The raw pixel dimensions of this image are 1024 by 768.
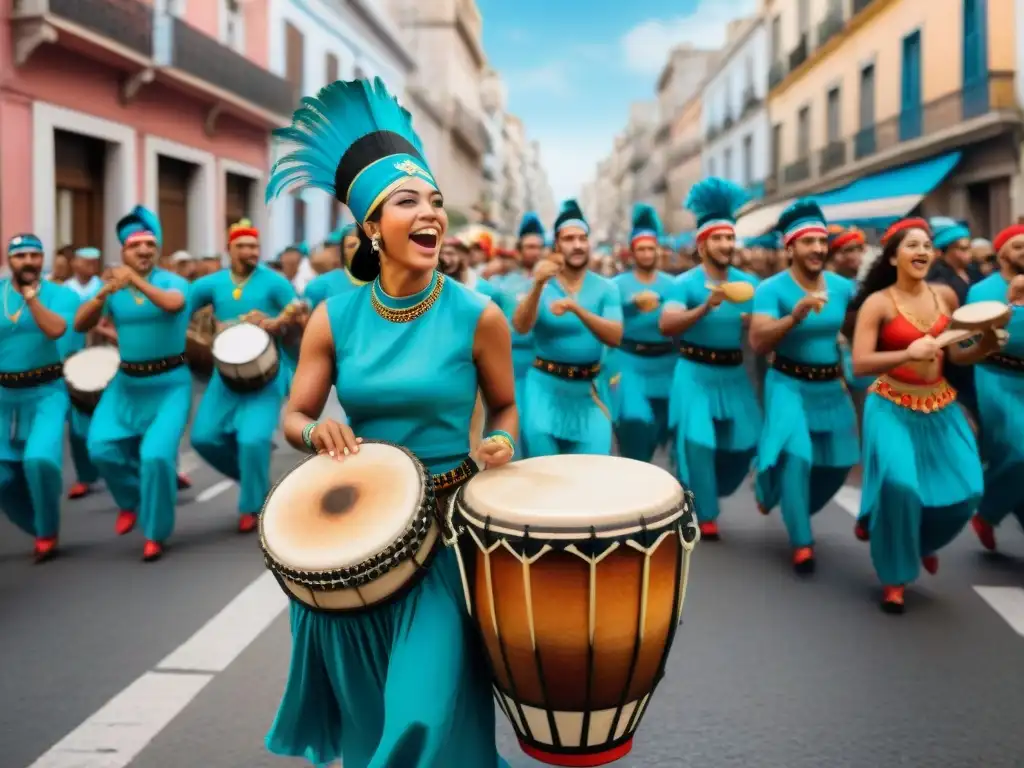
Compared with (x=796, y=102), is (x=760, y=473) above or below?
below

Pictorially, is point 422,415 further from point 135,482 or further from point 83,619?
point 135,482

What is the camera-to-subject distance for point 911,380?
538cm

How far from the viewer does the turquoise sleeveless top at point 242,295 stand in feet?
24.0

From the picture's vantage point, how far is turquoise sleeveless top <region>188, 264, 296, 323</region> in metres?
7.31

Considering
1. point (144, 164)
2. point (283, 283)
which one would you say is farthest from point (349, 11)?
point (283, 283)

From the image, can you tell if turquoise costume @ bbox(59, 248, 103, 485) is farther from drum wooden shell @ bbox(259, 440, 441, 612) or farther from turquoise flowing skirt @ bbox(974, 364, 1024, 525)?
turquoise flowing skirt @ bbox(974, 364, 1024, 525)

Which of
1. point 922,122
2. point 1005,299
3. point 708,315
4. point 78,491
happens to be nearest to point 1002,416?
point 1005,299

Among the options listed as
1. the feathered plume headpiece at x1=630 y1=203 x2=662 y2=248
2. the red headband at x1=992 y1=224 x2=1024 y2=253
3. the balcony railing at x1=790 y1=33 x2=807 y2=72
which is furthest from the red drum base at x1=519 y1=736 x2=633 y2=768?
the balcony railing at x1=790 y1=33 x2=807 y2=72

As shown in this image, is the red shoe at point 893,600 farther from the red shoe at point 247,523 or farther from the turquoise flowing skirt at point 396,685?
the red shoe at point 247,523

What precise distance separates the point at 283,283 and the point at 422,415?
15.3ft

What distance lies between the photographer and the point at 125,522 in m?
6.96

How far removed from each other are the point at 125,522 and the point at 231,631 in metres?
2.32

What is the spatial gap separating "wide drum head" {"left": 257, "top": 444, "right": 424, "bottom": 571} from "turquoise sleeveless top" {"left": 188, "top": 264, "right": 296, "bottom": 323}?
15.5 feet

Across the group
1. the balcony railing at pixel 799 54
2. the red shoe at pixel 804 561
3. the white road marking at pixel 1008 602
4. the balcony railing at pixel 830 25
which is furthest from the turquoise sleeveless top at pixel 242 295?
the balcony railing at pixel 799 54
